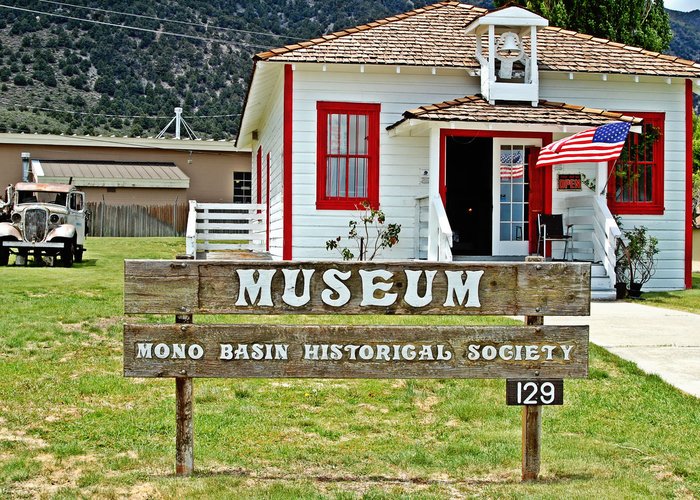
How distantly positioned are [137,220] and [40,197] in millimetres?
14078

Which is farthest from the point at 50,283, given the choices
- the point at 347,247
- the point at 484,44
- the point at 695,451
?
the point at 695,451

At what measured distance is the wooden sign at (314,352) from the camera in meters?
Answer: 5.34

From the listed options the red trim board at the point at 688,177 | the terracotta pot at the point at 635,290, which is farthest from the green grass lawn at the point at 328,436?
the red trim board at the point at 688,177

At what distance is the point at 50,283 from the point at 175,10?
78.2m

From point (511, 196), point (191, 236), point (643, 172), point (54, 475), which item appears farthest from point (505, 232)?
point (54, 475)

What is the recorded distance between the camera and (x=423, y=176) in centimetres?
1734

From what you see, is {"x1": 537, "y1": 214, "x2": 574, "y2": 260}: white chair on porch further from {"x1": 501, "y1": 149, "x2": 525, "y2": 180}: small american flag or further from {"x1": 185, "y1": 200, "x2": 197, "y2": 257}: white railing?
{"x1": 185, "y1": 200, "x2": 197, "y2": 257}: white railing

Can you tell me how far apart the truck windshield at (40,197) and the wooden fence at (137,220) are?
13576 millimetres

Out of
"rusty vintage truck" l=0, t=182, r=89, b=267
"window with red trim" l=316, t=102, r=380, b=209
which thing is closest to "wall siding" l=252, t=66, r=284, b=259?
"window with red trim" l=316, t=102, r=380, b=209

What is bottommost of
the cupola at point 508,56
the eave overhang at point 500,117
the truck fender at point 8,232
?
the truck fender at point 8,232

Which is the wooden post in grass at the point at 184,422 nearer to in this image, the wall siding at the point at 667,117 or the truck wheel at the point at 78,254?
the wall siding at the point at 667,117

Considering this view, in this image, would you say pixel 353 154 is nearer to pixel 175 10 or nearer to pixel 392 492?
pixel 392 492

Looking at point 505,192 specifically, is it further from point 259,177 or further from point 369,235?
point 259,177

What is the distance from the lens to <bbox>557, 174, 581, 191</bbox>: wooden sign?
688 inches
